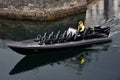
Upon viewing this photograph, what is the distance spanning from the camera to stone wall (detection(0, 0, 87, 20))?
95.1ft

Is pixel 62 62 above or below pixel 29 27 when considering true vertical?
Result: below

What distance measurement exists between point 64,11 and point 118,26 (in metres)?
6.45

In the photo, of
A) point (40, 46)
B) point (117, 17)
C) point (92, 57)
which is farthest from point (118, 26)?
point (40, 46)

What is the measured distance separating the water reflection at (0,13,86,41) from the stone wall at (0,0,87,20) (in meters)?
0.55

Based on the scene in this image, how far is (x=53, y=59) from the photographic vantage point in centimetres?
2089

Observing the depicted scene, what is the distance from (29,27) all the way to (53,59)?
8117mm

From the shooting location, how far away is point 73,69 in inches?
755

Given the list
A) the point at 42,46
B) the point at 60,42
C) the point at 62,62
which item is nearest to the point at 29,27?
the point at 60,42

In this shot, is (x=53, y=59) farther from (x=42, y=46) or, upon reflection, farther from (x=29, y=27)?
(x=29, y=27)

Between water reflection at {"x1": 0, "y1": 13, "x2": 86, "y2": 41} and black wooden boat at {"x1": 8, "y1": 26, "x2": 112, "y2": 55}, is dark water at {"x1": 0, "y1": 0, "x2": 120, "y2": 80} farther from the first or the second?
black wooden boat at {"x1": 8, "y1": 26, "x2": 112, "y2": 55}

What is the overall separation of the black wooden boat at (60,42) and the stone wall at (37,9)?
702 cm

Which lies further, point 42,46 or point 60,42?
point 60,42

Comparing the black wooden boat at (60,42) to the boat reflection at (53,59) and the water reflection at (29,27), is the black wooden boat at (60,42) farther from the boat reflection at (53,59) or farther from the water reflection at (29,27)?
the water reflection at (29,27)

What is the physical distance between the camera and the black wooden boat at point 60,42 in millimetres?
20667
